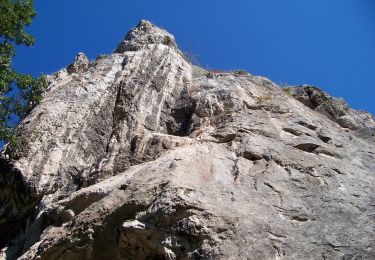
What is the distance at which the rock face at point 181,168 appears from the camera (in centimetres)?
921

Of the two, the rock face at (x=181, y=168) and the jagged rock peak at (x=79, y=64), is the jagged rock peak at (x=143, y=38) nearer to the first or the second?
the rock face at (x=181, y=168)

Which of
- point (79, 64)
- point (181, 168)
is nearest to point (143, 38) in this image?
point (79, 64)

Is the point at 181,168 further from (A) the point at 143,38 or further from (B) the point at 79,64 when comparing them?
→ (A) the point at 143,38

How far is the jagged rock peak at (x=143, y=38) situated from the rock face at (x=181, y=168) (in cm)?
11

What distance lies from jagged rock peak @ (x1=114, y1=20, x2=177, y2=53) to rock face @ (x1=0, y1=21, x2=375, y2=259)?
109mm

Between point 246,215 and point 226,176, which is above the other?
point 226,176

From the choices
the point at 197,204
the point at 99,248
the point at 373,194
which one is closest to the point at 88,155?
the point at 99,248

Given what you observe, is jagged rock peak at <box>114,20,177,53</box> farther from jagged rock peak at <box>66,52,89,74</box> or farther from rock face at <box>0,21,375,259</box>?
jagged rock peak at <box>66,52,89,74</box>

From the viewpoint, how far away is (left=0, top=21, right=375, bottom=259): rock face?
30.2 feet

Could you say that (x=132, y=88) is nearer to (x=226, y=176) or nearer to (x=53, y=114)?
(x=53, y=114)

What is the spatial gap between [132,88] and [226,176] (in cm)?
662

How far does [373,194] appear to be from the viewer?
421 inches

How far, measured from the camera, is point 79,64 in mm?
19656

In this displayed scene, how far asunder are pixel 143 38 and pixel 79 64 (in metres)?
2.98
